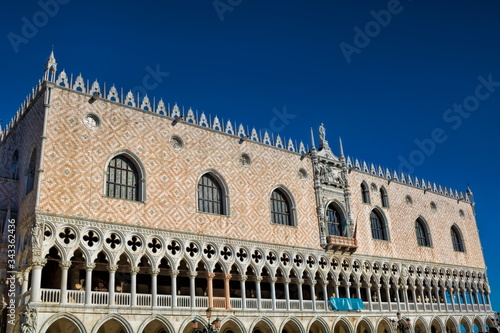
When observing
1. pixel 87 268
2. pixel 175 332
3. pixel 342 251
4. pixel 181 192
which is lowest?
pixel 175 332

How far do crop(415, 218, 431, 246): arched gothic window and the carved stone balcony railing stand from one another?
274 inches

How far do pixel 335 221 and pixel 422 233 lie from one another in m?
7.98

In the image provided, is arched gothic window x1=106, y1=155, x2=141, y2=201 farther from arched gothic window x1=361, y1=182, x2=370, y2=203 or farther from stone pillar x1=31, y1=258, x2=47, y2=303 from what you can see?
arched gothic window x1=361, y1=182, x2=370, y2=203

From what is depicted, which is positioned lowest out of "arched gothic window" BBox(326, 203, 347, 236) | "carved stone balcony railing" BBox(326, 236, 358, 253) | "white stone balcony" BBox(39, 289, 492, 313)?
"white stone balcony" BBox(39, 289, 492, 313)

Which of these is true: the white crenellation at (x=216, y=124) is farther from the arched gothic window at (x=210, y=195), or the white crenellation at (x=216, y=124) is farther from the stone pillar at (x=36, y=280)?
the stone pillar at (x=36, y=280)

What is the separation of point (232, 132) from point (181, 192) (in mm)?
4335

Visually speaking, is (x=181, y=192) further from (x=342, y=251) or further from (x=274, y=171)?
(x=342, y=251)

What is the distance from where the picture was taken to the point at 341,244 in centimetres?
2512

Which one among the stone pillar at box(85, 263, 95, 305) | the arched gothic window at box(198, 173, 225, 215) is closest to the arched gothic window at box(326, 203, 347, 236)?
the arched gothic window at box(198, 173, 225, 215)

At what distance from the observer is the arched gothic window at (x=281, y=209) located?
23781mm

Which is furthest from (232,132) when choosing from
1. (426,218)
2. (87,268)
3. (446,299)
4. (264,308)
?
(446,299)

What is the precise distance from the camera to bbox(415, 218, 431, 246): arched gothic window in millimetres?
31016

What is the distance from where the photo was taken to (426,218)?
3152cm

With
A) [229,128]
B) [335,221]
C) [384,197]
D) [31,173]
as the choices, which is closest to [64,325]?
[31,173]
